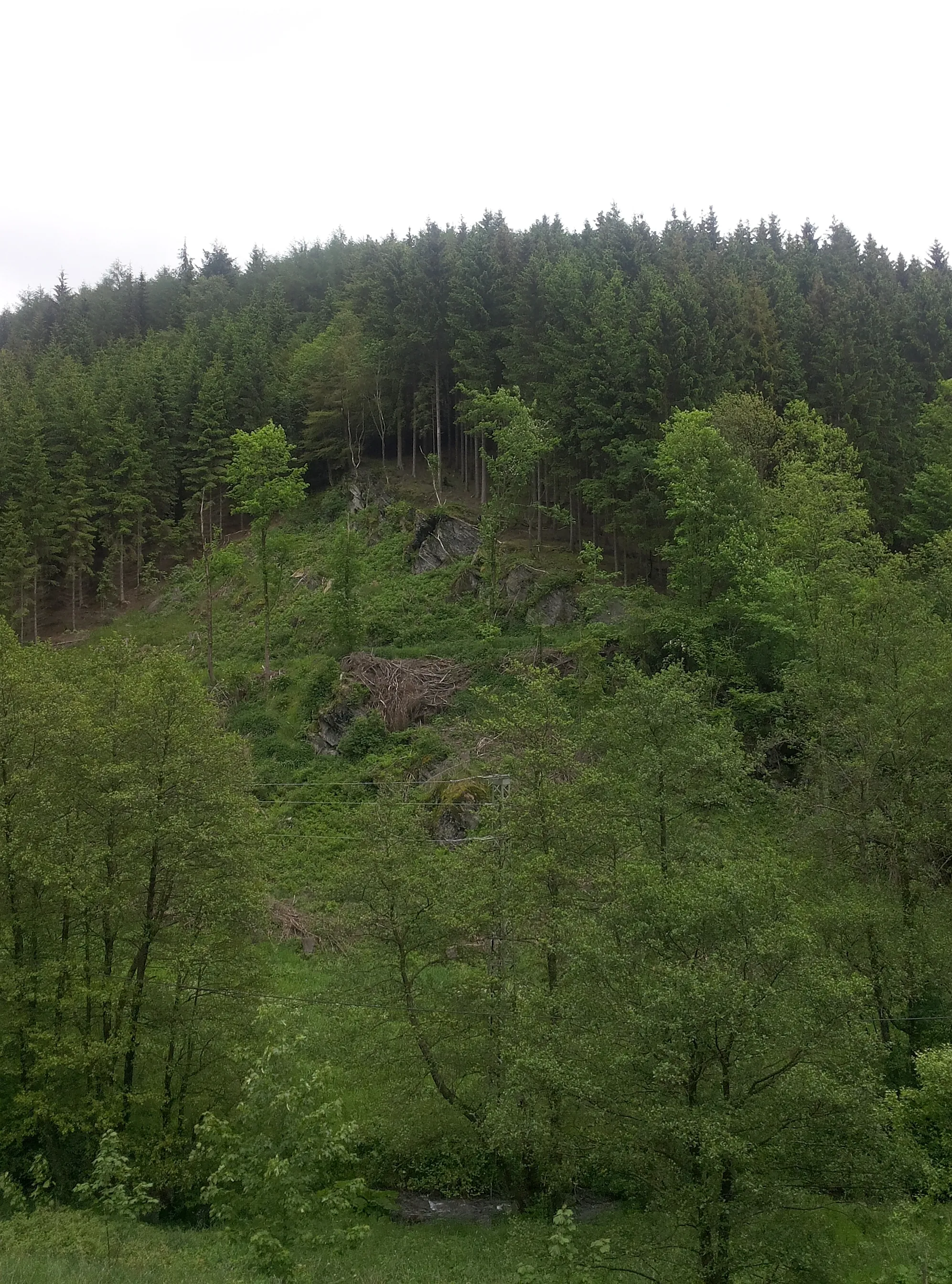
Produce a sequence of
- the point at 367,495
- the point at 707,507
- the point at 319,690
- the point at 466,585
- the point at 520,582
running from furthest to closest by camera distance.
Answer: the point at 367,495 → the point at 466,585 → the point at 520,582 → the point at 319,690 → the point at 707,507

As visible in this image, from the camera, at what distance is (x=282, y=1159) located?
10.5m

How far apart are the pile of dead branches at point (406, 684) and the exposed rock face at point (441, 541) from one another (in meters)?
9.53

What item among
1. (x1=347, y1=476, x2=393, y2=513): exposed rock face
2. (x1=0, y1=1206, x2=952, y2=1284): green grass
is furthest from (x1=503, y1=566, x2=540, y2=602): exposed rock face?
(x1=0, y1=1206, x2=952, y2=1284): green grass

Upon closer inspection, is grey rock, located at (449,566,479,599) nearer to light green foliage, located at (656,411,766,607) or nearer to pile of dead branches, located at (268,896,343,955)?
light green foliage, located at (656,411,766,607)

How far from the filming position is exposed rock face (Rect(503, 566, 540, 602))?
1560 inches

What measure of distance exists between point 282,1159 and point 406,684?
25117mm

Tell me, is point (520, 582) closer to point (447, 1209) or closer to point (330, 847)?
point (330, 847)

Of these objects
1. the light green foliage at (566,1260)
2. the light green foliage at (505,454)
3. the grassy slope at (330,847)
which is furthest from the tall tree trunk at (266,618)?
the light green foliage at (566,1260)

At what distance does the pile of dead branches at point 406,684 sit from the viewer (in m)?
34.6

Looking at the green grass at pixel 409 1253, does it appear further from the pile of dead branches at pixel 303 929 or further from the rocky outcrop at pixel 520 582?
the rocky outcrop at pixel 520 582

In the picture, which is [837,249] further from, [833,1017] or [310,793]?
[833,1017]

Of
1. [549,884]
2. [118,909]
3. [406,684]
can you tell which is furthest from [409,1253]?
[406,684]

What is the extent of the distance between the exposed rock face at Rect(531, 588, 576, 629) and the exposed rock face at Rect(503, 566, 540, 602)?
3.70 feet

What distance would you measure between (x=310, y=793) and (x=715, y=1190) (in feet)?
76.8
